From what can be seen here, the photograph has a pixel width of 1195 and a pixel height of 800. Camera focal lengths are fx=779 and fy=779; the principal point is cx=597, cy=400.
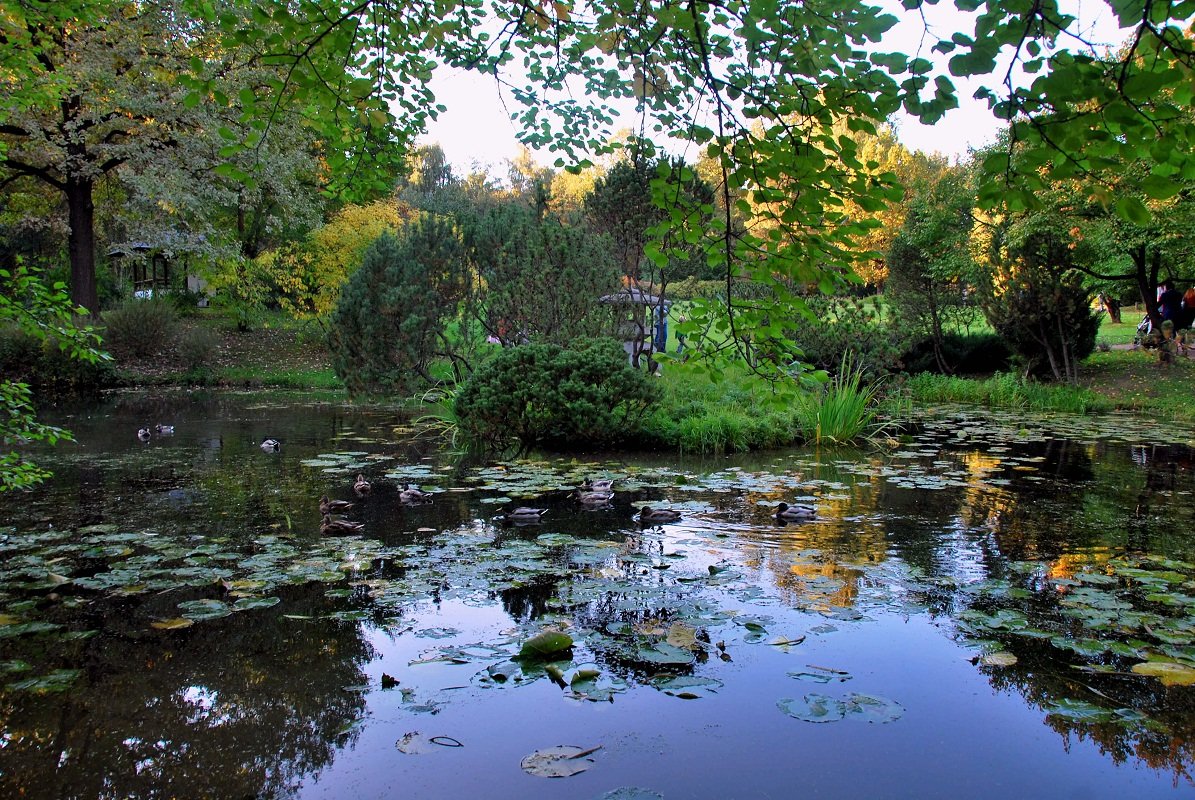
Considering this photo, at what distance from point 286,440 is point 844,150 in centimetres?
886

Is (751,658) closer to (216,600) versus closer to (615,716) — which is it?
(615,716)

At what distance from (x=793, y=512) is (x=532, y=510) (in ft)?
5.97

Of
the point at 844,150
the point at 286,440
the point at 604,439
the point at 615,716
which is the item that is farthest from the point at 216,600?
the point at 286,440

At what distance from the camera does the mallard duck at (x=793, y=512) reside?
5434 mm

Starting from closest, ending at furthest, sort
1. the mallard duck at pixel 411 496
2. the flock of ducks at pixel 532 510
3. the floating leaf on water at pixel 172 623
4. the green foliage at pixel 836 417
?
the floating leaf on water at pixel 172 623, the flock of ducks at pixel 532 510, the mallard duck at pixel 411 496, the green foliage at pixel 836 417

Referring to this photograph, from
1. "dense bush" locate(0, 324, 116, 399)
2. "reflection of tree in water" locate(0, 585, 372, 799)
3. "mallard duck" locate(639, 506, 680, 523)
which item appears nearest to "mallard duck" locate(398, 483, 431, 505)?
"mallard duck" locate(639, 506, 680, 523)

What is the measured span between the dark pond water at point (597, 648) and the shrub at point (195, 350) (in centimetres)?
1497

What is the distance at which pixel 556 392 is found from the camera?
8.20 m

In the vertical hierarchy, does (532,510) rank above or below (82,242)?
below

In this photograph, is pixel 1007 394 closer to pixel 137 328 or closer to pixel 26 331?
pixel 26 331

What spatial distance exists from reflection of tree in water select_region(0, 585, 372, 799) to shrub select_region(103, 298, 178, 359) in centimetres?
1892

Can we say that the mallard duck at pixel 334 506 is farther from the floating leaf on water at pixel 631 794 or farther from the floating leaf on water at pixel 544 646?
the floating leaf on water at pixel 631 794

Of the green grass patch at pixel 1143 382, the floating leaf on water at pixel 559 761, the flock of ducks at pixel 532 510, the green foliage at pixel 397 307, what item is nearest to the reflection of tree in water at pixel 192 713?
the floating leaf on water at pixel 559 761

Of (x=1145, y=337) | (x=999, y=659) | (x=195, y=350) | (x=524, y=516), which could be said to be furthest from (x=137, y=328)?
(x=1145, y=337)
